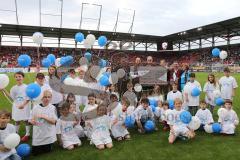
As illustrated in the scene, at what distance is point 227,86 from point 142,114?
129 inches

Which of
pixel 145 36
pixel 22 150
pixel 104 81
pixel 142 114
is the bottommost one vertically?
pixel 22 150

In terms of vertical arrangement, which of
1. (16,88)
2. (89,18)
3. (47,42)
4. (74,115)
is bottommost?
(74,115)

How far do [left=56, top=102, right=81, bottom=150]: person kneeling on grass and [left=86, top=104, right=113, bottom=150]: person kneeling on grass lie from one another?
1.25ft

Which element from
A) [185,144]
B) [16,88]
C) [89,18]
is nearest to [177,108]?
[185,144]

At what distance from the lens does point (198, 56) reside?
1778 inches

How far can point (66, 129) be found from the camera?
609 cm

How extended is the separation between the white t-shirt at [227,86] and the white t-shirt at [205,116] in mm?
1940

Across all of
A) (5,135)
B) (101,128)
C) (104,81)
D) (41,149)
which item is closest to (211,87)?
(104,81)

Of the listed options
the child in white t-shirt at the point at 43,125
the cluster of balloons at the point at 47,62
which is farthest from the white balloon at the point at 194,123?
the cluster of balloons at the point at 47,62

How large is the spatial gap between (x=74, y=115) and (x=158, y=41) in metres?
45.0

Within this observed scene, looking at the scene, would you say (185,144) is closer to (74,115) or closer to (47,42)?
(74,115)

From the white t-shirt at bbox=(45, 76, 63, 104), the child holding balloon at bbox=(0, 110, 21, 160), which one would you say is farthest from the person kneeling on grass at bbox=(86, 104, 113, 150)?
the child holding balloon at bbox=(0, 110, 21, 160)

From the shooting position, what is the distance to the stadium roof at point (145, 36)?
3494 centimetres

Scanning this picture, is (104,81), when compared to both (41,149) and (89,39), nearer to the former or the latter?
(89,39)
